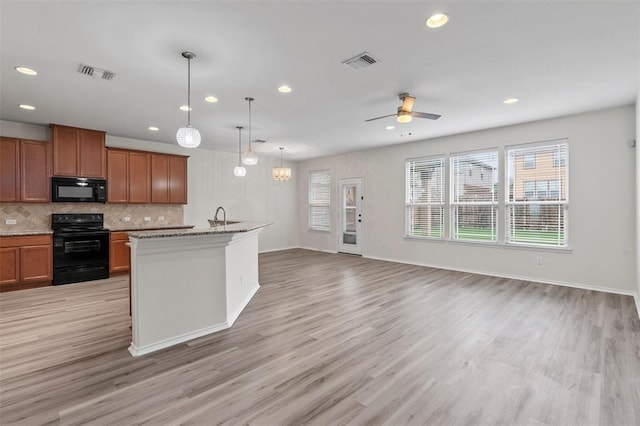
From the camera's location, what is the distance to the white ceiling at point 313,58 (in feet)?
7.63

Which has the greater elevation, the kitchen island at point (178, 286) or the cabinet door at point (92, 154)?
the cabinet door at point (92, 154)

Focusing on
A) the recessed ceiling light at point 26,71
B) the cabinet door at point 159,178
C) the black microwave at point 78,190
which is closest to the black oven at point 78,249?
the black microwave at point 78,190

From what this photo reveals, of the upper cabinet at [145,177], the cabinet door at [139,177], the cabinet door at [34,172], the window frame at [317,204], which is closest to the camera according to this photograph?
the cabinet door at [34,172]

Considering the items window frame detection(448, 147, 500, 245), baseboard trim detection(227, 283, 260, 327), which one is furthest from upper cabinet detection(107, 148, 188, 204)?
window frame detection(448, 147, 500, 245)

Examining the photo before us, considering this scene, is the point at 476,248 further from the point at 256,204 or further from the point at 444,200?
the point at 256,204

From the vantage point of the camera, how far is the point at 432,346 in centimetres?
286

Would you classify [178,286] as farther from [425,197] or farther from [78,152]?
[425,197]

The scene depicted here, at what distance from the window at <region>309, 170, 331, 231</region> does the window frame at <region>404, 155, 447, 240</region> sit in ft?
8.38

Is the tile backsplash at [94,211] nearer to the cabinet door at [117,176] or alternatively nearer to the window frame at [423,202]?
the cabinet door at [117,176]

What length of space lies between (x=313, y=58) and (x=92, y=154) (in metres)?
4.93

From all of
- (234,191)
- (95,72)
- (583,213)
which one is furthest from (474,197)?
(95,72)

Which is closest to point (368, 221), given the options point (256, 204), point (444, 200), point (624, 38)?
point (444, 200)

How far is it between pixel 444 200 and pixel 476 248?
116 cm

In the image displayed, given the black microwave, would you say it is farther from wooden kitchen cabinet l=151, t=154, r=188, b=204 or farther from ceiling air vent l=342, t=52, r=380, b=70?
ceiling air vent l=342, t=52, r=380, b=70
